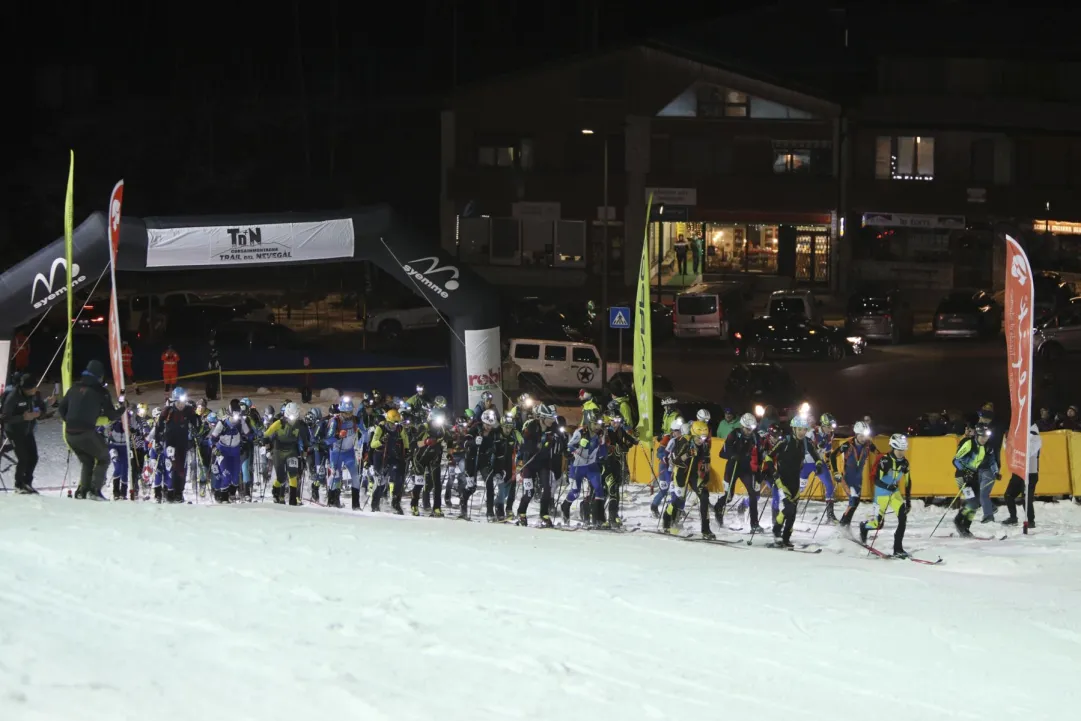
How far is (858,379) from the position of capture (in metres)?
30.4

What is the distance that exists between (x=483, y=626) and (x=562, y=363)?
19209 mm

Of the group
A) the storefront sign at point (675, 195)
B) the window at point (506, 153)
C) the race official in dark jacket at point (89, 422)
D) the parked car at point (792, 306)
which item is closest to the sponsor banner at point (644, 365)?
the race official in dark jacket at point (89, 422)

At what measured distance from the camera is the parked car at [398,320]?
3569 cm

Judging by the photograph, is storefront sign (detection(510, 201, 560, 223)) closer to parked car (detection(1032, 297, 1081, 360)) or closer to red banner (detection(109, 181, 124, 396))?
parked car (detection(1032, 297, 1081, 360))

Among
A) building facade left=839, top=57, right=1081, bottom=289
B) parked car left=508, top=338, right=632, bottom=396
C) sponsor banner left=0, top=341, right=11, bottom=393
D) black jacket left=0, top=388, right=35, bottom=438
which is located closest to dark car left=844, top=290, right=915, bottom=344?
building facade left=839, top=57, right=1081, bottom=289

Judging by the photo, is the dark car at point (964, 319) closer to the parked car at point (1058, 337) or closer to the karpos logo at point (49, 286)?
the parked car at point (1058, 337)

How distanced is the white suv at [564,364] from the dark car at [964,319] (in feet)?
38.6

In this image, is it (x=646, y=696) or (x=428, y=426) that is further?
(x=428, y=426)

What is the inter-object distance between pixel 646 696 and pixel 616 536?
605 centimetres

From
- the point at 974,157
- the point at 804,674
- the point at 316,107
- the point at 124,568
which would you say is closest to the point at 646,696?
A: the point at 804,674

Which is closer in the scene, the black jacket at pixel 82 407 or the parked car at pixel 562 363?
the black jacket at pixel 82 407

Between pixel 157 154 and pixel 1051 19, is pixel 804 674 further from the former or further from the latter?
pixel 1051 19

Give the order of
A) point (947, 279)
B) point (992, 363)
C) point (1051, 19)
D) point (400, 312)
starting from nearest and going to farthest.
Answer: point (992, 363), point (400, 312), point (947, 279), point (1051, 19)

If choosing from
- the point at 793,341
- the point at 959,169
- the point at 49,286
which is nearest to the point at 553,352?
the point at 793,341
